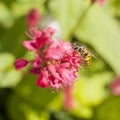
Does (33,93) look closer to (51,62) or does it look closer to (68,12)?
(68,12)

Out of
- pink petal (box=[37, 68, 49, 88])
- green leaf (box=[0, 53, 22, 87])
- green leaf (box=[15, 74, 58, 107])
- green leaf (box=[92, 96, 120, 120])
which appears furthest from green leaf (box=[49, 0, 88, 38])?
pink petal (box=[37, 68, 49, 88])

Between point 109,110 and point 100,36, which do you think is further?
point 109,110

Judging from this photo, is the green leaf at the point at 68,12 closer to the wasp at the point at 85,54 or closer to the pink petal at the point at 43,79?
the wasp at the point at 85,54

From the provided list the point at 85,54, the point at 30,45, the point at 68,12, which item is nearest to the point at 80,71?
the point at 68,12

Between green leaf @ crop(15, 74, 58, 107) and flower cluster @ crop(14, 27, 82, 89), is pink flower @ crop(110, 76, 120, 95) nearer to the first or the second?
green leaf @ crop(15, 74, 58, 107)

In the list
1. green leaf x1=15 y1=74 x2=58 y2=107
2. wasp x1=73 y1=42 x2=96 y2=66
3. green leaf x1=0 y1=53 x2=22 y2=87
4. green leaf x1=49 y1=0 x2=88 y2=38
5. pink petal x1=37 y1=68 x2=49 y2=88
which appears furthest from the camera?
green leaf x1=15 y1=74 x2=58 y2=107

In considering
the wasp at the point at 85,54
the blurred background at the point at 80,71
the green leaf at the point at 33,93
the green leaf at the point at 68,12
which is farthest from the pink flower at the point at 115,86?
the wasp at the point at 85,54
